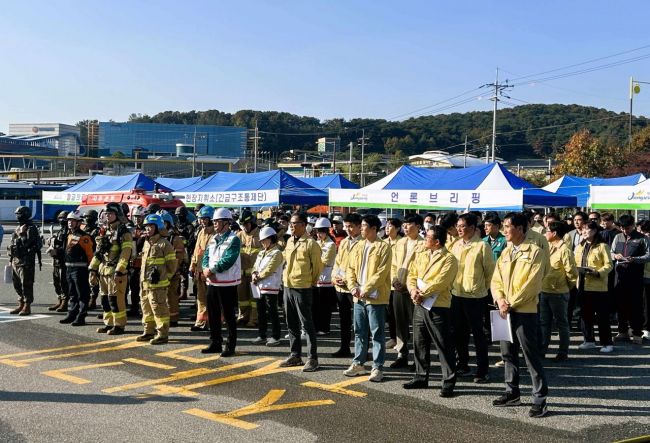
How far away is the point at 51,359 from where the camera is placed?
8195mm

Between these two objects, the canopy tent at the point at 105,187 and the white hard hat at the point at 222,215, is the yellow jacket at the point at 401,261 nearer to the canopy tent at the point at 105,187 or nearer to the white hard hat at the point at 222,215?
the white hard hat at the point at 222,215

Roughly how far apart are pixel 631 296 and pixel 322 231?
→ 5000mm

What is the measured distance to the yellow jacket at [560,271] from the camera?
827cm

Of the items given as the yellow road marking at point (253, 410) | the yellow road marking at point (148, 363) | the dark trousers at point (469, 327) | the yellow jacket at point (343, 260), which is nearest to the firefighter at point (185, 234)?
the yellow road marking at point (148, 363)

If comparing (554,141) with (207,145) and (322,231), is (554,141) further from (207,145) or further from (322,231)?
(322,231)

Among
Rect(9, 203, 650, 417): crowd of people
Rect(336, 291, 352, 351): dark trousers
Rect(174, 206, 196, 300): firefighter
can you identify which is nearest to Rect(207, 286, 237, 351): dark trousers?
Rect(9, 203, 650, 417): crowd of people

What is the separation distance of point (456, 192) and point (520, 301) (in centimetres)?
960

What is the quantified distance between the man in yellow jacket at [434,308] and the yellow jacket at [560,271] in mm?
2107

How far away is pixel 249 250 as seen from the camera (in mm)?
10820

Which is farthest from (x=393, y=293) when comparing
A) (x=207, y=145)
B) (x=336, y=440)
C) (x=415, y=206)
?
(x=207, y=145)

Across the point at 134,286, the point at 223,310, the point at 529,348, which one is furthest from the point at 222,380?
the point at 134,286

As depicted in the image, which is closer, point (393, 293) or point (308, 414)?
point (308, 414)

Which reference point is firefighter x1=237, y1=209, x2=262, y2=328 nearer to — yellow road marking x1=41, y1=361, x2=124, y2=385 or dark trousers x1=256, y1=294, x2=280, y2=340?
dark trousers x1=256, y1=294, x2=280, y2=340

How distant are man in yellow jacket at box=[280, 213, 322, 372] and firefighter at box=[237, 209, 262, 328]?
104 inches
